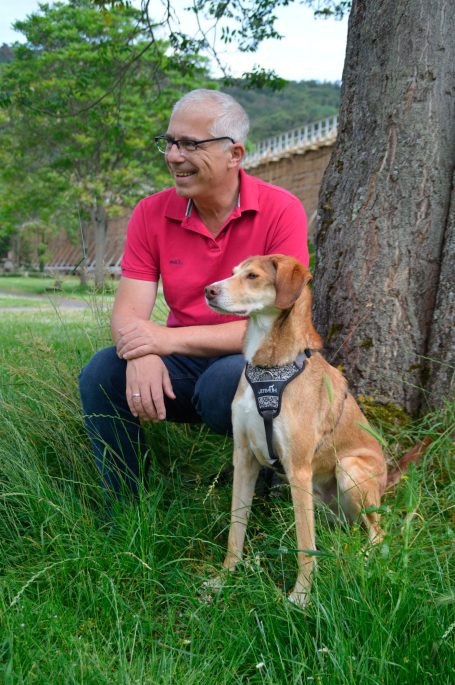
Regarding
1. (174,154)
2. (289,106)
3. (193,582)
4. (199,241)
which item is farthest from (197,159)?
(289,106)

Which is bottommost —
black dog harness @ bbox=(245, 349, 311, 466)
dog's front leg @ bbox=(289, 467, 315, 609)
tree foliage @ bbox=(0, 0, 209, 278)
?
dog's front leg @ bbox=(289, 467, 315, 609)

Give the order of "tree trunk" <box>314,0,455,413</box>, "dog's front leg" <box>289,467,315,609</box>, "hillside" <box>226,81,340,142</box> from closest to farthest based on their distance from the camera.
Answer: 1. "dog's front leg" <box>289,467,315,609</box>
2. "tree trunk" <box>314,0,455,413</box>
3. "hillside" <box>226,81,340,142</box>

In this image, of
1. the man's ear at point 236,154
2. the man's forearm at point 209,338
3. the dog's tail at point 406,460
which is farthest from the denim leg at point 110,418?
the dog's tail at point 406,460

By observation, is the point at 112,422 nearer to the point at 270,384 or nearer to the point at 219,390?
the point at 219,390

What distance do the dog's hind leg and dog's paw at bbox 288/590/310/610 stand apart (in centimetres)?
46

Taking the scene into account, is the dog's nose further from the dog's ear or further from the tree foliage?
the tree foliage

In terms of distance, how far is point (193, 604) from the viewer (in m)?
2.48

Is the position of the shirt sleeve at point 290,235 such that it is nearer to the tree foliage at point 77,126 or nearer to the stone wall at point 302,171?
the stone wall at point 302,171

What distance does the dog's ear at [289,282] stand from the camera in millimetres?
2643

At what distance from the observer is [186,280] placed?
3340 millimetres

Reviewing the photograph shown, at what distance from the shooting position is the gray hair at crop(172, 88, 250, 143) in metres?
3.17

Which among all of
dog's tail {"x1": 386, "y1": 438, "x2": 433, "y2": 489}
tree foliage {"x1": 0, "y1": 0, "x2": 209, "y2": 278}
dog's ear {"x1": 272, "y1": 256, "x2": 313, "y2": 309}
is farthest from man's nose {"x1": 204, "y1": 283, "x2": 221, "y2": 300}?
tree foliage {"x1": 0, "y1": 0, "x2": 209, "y2": 278}

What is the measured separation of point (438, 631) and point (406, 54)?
108 inches

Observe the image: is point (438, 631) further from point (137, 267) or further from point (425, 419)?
point (137, 267)
